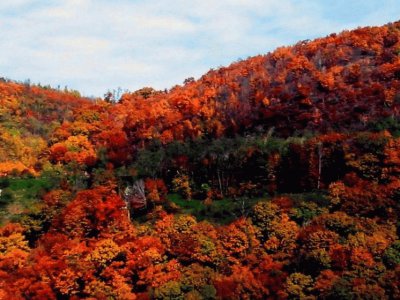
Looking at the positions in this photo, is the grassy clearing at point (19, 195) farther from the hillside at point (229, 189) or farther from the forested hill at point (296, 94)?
the forested hill at point (296, 94)

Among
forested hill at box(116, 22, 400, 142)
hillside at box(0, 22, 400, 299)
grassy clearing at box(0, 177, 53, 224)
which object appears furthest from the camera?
forested hill at box(116, 22, 400, 142)

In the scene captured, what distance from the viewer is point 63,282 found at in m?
61.0

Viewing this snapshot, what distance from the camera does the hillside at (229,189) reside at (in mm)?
57281

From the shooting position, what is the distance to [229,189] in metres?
83.6

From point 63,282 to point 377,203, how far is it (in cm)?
3610

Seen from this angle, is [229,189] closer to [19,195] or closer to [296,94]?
[296,94]

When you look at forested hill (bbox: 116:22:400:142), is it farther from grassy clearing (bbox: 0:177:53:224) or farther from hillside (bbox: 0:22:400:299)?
grassy clearing (bbox: 0:177:53:224)


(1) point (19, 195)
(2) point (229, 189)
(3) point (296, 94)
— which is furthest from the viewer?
(3) point (296, 94)

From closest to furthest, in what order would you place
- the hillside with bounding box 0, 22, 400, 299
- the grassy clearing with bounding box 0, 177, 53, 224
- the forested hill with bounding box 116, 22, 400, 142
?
the hillside with bounding box 0, 22, 400, 299 < the grassy clearing with bounding box 0, 177, 53, 224 < the forested hill with bounding box 116, 22, 400, 142

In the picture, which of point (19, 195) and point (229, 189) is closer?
point (229, 189)

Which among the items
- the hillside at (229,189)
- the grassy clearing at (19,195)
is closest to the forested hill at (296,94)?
the hillside at (229,189)

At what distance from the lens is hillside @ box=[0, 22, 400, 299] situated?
188ft

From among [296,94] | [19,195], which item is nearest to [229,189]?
[296,94]

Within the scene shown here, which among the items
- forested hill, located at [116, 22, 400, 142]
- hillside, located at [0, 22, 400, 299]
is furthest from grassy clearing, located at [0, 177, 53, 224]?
forested hill, located at [116, 22, 400, 142]
